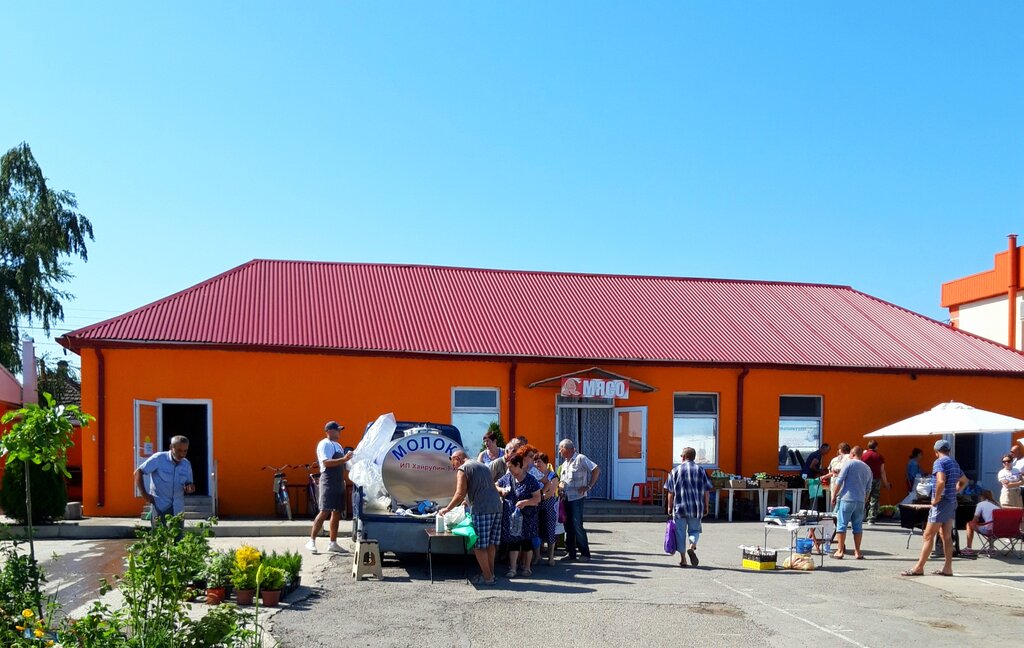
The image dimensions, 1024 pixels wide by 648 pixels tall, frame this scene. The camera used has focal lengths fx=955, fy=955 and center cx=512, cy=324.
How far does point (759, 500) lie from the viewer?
765 inches

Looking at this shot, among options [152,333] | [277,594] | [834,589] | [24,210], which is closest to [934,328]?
[834,589]

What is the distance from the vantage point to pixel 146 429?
59.2 feet

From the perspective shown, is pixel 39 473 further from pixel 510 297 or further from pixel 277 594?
pixel 510 297

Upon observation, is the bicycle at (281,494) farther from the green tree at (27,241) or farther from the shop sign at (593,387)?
the green tree at (27,241)

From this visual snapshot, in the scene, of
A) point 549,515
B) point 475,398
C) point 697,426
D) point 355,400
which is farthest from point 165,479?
point 697,426

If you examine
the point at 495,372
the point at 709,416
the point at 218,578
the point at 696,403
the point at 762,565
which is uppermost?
the point at 495,372

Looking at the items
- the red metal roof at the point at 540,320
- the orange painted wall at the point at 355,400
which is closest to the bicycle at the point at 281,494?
the orange painted wall at the point at 355,400

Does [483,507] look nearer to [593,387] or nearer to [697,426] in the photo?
[593,387]

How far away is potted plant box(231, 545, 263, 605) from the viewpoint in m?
8.88

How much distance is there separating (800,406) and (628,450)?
418cm

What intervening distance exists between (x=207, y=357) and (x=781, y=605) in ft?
40.3

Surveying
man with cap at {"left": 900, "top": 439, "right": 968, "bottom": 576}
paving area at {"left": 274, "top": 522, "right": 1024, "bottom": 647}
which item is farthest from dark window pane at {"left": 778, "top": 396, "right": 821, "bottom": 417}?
man with cap at {"left": 900, "top": 439, "right": 968, "bottom": 576}

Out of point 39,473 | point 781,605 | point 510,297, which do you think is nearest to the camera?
point 781,605

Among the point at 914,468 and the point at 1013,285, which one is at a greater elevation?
the point at 1013,285
